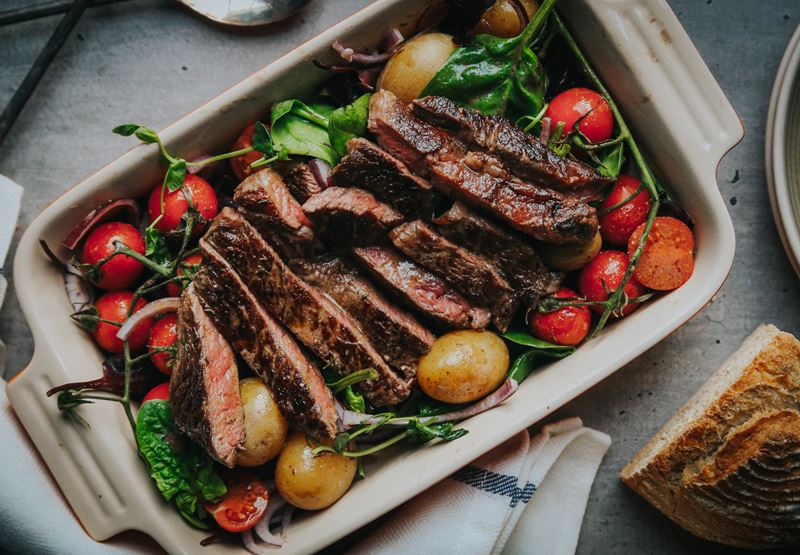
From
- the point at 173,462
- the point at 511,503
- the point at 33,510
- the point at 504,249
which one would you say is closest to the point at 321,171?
the point at 504,249

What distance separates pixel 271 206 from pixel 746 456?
1880 mm

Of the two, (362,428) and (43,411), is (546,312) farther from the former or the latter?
(43,411)

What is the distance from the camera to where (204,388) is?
2084 millimetres

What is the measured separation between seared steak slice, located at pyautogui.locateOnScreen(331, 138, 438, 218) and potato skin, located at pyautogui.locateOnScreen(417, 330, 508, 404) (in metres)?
0.49

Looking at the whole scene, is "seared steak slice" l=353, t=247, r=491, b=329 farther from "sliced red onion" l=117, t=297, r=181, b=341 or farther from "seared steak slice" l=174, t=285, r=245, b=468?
"sliced red onion" l=117, t=297, r=181, b=341

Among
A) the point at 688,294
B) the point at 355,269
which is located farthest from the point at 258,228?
the point at 688,294

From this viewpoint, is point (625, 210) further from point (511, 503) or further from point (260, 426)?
point (260, 426)

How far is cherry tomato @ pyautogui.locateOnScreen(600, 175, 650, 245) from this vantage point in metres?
2.34

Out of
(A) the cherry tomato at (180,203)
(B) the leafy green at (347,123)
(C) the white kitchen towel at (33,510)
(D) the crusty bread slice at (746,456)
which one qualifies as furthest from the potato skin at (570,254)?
(C) the white kitchen towel at (33,510)

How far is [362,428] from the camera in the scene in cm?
222

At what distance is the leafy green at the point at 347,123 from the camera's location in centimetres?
227

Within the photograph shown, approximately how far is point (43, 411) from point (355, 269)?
A: 1.17 meters

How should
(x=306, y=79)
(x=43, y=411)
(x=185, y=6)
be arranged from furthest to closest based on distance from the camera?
(x=185, y=6)
(x=306, y=79)
(x=43, y=411)

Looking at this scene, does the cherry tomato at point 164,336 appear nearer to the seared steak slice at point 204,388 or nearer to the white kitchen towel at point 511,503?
the seared steak slice at point 204,388
